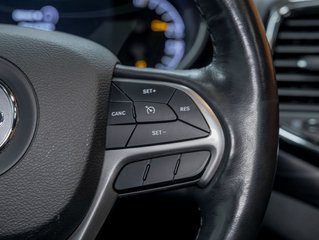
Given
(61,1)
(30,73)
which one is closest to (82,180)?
(30,73)

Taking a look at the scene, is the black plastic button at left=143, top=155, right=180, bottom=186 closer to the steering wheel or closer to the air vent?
the steering wheel

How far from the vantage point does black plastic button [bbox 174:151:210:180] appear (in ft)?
2.51

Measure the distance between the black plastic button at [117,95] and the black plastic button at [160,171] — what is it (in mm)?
79

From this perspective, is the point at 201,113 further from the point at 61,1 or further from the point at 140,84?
the point at 61,1

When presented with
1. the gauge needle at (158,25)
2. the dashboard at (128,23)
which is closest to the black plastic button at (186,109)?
the dashboard at (128,23)

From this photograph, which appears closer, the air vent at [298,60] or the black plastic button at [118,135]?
the black plastic button at [118,135]

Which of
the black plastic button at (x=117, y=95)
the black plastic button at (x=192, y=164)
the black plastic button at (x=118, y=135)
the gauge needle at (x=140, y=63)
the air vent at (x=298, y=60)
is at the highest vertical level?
the gauge needle at (x=140, y=63)

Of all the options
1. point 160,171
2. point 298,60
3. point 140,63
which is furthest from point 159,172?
point 140,63

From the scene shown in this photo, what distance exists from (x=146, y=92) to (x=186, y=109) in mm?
50

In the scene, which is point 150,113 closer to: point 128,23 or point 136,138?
point 136,138

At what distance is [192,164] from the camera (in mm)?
768

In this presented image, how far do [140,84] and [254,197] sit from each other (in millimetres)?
183

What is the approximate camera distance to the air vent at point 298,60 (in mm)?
1438

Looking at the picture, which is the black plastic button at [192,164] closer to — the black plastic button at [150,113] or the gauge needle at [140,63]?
the black plastic button at [150,113]
